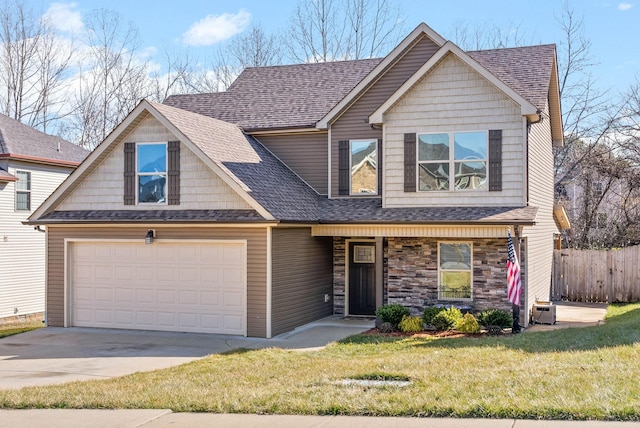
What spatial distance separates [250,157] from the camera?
1888cm

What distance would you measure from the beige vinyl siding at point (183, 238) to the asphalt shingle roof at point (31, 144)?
680cm

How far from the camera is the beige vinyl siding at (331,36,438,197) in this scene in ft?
62.8

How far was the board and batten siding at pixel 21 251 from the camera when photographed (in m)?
23.5

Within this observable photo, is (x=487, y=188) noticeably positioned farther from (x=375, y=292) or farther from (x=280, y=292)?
(x=280, y=292)

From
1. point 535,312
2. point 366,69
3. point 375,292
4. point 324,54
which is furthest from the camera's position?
point 324,54

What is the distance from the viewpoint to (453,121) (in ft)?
57.1

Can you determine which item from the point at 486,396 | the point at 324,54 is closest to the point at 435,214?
the point at 486,396

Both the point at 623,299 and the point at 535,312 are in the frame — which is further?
the point at 623,299

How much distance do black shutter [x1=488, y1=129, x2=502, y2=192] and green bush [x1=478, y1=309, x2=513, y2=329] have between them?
2953 mm

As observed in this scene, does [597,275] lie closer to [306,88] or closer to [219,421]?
[306,88]

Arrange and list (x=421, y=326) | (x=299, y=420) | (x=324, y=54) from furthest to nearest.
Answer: (x=324, y=54) < (x=421, y=326) < (x=299, y=420)

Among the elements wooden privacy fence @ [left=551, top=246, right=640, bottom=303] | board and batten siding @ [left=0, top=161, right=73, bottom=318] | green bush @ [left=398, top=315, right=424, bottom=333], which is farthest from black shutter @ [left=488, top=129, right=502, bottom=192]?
board and batten siding @ [left=0, top=161, right=73, bottom=318]

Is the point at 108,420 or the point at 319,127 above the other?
the point at 319,127

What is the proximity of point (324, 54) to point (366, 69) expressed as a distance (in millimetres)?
15845
